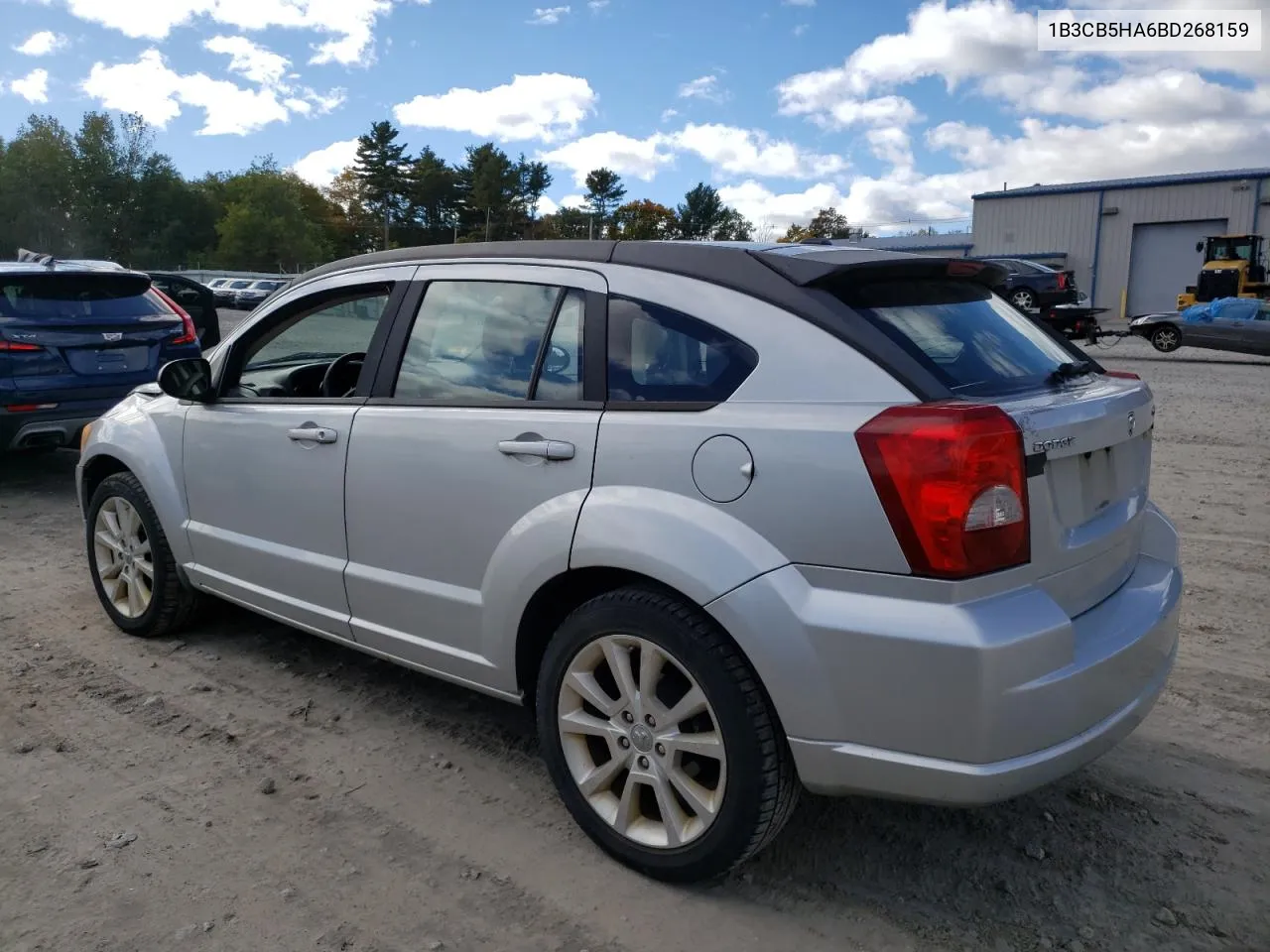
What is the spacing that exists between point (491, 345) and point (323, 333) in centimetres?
118

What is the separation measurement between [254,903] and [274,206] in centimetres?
8934

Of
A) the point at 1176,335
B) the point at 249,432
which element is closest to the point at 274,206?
the point at 1176,335

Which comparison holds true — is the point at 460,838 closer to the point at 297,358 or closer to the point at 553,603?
the point at 553,603

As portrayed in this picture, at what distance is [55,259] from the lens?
7.84 meters

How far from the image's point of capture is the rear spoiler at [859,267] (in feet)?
8.61

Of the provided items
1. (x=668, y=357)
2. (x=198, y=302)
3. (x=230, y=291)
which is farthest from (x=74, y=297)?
(x=230, y=291)

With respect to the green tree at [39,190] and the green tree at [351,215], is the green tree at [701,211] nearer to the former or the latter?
the green tree at [351,215]

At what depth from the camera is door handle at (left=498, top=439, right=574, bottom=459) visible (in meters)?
2.83

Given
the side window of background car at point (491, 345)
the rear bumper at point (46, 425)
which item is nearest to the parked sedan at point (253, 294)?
the rear bumper at point (46, 425)

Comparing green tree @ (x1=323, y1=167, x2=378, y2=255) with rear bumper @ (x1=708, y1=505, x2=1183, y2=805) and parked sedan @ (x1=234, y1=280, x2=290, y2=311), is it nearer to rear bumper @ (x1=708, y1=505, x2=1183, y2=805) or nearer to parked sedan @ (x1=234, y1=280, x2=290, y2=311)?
parked sedan @ (x1=234, y1=280, x2=290, y2=311)

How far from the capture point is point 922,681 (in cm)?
225

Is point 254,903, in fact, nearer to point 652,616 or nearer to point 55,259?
point 652,616

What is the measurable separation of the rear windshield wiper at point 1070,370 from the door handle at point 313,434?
2.34m

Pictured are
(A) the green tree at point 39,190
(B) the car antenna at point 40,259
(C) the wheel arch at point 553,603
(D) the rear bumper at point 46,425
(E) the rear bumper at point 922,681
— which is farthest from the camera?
(A) the green tree at point 39,190
